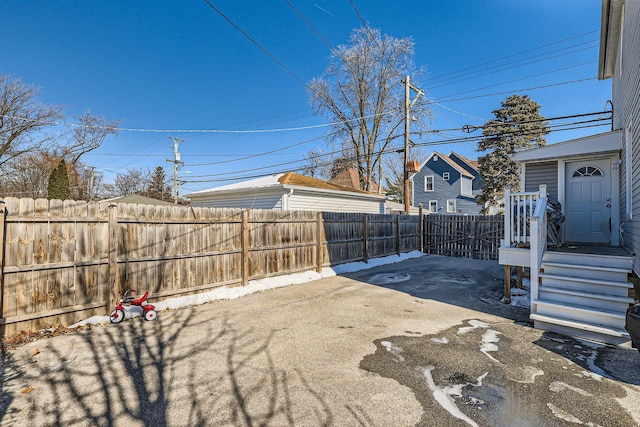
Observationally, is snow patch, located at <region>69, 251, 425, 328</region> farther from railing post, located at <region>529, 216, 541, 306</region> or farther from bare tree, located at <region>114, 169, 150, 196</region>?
bare tree, located at <region>114, 169, 150, 196</region>

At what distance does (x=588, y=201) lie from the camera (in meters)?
7.03

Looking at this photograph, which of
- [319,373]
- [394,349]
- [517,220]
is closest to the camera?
[319,373]

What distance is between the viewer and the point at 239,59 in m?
13.6

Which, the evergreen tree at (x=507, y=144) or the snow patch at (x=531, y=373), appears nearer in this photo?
the snow patch at (x=531, y=373)

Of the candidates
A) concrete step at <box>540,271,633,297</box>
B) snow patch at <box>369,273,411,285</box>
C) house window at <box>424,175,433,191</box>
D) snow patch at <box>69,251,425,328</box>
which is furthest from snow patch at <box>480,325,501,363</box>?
house window at <box>424,175,433,191</box>

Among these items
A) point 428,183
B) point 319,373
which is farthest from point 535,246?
point 428,183

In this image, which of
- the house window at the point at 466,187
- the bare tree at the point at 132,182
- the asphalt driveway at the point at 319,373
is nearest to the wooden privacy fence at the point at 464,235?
the asphalt driveway at the point at 319,373

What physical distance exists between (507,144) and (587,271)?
55.4 feet

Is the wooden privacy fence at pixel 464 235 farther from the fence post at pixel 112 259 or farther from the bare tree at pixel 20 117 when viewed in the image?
the bare tree at pixel 20 117

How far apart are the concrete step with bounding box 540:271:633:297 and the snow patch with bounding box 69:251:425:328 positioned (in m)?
4.81

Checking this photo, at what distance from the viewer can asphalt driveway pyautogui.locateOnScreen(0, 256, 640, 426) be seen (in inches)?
93.7

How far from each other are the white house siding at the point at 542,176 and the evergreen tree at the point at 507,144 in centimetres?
1199

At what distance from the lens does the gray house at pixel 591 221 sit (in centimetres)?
422

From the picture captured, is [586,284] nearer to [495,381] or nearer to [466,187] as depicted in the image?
[495,381]
